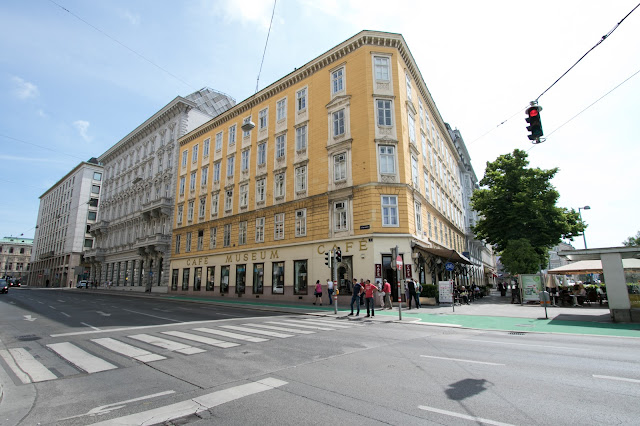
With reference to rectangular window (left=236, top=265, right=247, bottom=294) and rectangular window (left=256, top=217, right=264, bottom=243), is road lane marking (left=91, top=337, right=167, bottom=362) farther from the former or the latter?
rectangular window (left=236, top=265, right=247, bottom=294)

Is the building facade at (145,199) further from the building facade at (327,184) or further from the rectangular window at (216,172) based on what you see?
the building facade at (327,184)

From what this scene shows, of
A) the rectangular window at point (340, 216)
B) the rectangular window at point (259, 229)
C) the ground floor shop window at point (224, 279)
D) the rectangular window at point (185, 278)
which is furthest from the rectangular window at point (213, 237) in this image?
the rectangular window at point (340, 216)

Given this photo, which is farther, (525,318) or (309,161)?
(309,161)

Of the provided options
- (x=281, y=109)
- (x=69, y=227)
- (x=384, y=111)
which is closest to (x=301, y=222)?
(x=384, y=111)

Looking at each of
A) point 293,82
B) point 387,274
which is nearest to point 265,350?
point 387,274

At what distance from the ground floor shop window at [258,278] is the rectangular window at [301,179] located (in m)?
7.53

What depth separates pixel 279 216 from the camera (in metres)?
28.1

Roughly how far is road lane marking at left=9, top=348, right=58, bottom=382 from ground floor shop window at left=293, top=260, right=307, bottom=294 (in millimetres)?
18290

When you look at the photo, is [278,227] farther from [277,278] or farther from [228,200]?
[228,200]

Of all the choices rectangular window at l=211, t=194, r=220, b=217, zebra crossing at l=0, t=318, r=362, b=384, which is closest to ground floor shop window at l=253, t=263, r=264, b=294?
rectangular window at l=211, t=194, r=220, b=217

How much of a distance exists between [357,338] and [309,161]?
737 inches

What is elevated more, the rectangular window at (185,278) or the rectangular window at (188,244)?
the rectangular window at (188,244)

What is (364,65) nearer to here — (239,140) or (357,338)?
(239,140)

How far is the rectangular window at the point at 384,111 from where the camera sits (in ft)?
79.0
